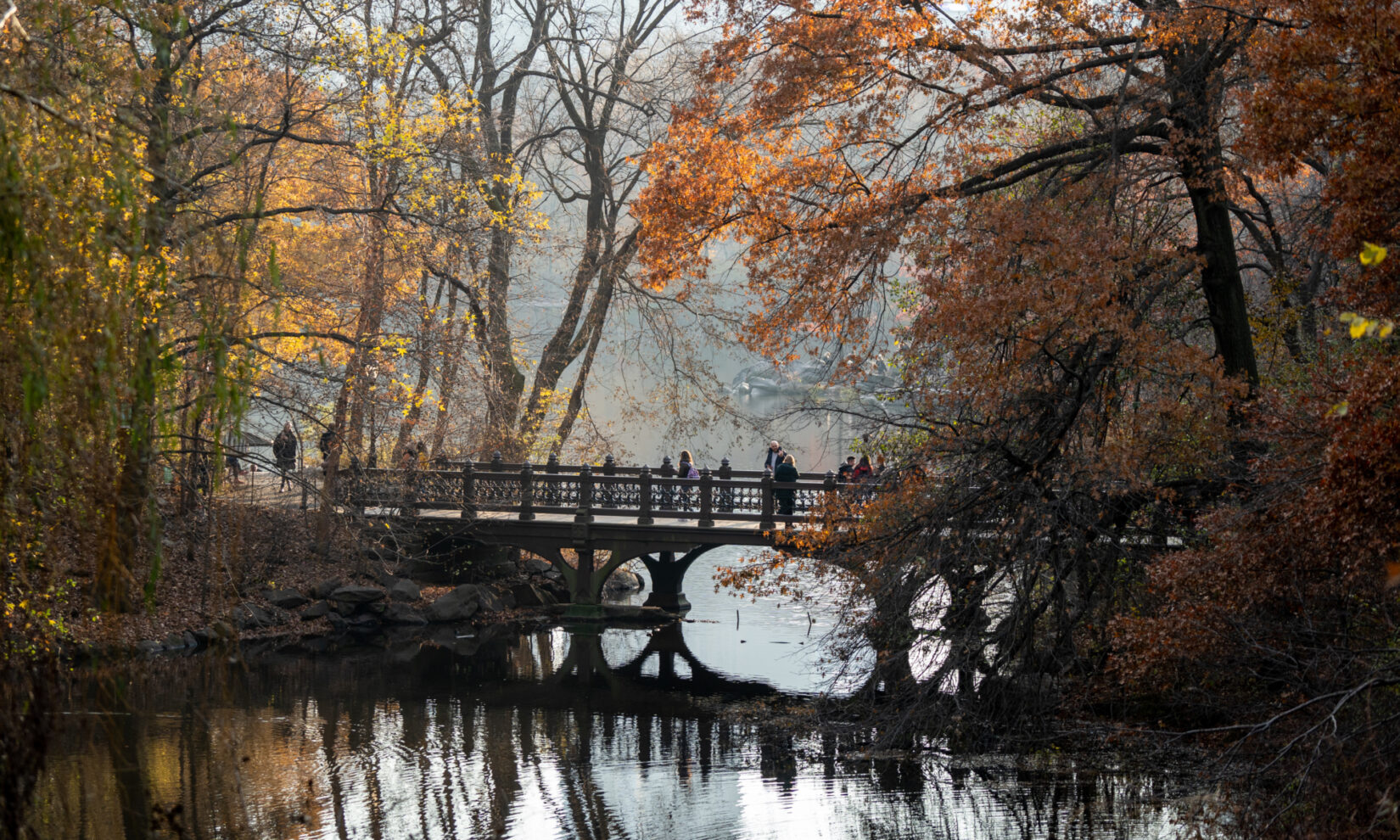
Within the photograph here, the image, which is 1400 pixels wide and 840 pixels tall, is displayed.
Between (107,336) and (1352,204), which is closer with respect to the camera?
(107,336)

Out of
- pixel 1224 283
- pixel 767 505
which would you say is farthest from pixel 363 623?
pixel 1224 283

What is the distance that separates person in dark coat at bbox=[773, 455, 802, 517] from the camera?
1944 centimetres

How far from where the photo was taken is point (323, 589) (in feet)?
64.9

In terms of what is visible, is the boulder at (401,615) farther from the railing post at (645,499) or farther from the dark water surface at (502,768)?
the railing post at (645,499)

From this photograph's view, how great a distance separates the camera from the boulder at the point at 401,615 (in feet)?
65.8

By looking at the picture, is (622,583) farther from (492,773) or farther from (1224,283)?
(1224,283)

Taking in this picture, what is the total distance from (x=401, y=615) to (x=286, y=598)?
201cm

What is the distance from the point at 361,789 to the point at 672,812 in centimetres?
293

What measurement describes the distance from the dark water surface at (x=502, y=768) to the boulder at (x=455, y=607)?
3140mm

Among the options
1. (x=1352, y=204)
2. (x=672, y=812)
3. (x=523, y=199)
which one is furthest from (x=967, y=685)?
(x=523, y=199)

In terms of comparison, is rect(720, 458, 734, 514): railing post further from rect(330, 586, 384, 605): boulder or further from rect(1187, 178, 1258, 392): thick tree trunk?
rect(1187, 178, 1258, 392): thick tree trunk

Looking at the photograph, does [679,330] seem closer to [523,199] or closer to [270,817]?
[523,199]

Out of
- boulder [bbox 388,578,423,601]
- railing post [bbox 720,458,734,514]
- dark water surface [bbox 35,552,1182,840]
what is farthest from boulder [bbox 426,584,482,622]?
railing post [bbox 720,458,734,514]

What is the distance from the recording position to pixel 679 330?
80.5 ft
